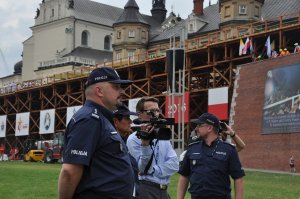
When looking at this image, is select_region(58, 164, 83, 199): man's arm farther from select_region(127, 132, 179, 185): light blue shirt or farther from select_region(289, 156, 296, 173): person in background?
select_region(289, 156, 296, 173): person in background

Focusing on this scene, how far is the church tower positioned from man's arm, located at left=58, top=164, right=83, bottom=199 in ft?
287

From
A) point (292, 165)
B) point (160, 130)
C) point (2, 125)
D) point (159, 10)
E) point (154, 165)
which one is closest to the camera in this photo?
point (160, 130)

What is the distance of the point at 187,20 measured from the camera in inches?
2724

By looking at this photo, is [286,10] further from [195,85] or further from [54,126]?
[54,126]

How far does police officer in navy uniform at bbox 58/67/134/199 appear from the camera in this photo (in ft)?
13.2

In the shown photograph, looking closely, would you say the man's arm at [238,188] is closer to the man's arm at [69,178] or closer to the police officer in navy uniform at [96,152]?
the police officer in navy uniform at [96,152]

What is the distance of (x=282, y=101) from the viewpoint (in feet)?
109

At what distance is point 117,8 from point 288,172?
6833 cm

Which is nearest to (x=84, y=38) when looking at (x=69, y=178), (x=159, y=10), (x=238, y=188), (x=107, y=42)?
(x=107, y=42)

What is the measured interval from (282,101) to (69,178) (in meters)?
30.4

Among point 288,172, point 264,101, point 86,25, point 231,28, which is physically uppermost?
point 86,25

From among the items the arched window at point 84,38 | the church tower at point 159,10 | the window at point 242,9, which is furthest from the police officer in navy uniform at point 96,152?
the church tower at point 159,10

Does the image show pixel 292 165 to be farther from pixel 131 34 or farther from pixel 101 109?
pixel 131 34

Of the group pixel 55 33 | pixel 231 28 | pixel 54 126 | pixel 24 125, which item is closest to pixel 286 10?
pixel 231 28
